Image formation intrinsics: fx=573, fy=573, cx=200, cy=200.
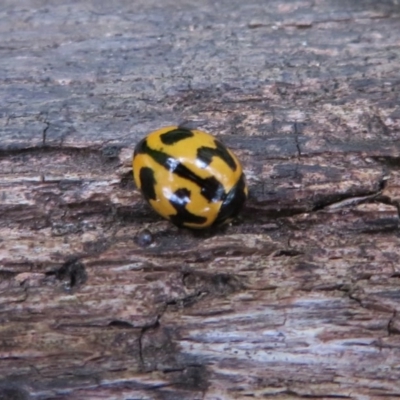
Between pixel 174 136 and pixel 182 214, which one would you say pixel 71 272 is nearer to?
pixel 182 214

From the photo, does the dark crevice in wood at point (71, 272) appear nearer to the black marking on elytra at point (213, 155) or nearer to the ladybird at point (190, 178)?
the ladybird at point (190, 178)

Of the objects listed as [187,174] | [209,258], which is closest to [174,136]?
[187,174]

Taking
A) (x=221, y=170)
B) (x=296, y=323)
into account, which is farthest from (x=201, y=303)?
(x=221, y=170)

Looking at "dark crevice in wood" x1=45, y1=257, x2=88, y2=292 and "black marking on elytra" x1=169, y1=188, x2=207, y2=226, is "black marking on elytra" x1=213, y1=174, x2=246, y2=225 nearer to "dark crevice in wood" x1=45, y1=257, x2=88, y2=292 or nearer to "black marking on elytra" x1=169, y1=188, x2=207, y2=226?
"black marking on elytra" x1=169, y1=188, x2=207, y2=226

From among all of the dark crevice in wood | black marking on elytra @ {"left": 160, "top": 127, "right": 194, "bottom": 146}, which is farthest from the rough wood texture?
black marking on elytra @ {"left": 160, "top": 127, "right": 194, "bottom": 146}

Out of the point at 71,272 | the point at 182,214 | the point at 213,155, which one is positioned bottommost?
the point at 71,272

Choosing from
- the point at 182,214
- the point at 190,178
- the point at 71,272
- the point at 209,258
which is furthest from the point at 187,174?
the point at 71,272

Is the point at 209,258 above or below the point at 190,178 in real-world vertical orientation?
below
